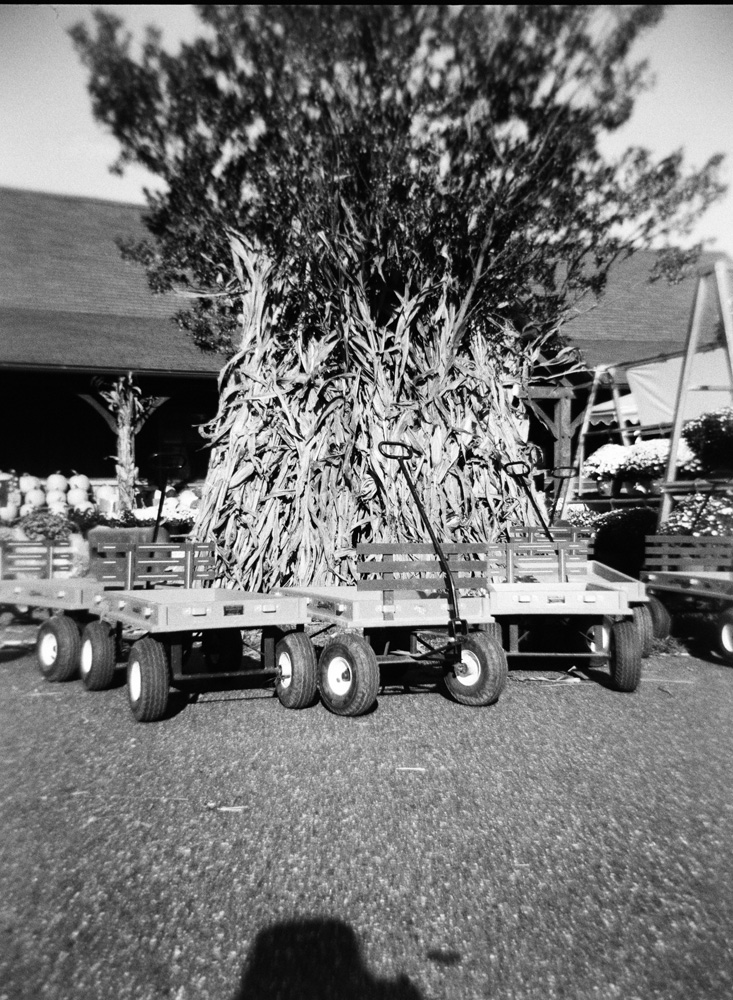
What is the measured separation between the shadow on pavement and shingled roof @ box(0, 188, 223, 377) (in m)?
13.0

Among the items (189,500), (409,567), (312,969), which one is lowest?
(312,969)

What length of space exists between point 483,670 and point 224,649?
85.1 inches

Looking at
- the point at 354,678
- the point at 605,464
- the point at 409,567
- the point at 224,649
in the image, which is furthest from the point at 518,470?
the point at 605,464

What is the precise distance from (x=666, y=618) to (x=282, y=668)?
4.36 meters

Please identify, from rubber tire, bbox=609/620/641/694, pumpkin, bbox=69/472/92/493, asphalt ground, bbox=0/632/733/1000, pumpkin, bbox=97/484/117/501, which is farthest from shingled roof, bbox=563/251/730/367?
asphalt ground, bbox=0/632/733/1000

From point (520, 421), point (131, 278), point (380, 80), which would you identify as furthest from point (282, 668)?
point (131, 278)

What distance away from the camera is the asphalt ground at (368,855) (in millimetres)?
2922

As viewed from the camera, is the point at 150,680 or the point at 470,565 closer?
the point at 150,680

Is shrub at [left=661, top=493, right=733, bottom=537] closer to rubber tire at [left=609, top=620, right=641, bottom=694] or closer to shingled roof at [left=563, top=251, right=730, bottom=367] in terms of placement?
rubber tire at [left=609, top=620, right=641, bottom=694]

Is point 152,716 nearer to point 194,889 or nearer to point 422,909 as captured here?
point 194,889

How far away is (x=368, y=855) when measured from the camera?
12.6 feet

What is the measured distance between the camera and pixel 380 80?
9.37m

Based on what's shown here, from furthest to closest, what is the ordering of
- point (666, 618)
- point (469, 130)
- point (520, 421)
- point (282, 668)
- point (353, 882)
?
point (520, 421)
point (469, 130)
point (666, 618)
point (282, 668)
point (353, 882)

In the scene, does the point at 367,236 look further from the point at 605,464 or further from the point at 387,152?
the point at 605,464
